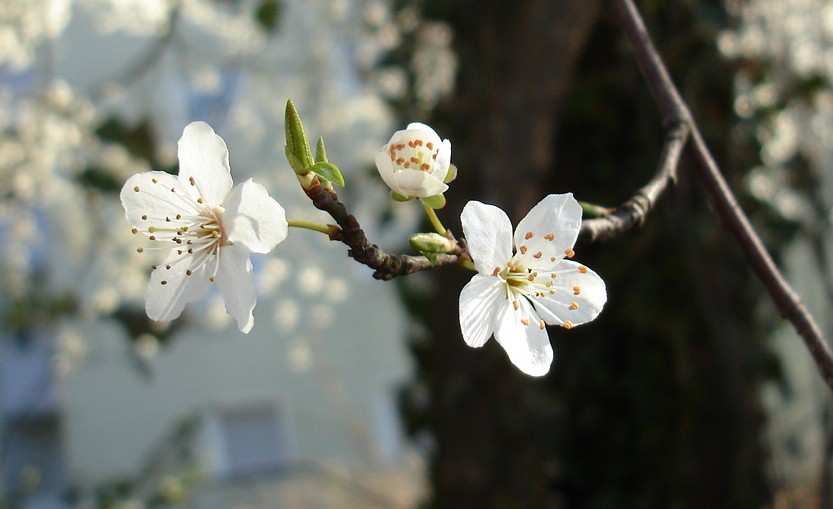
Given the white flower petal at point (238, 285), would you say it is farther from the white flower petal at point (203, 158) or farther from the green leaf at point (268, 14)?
the green leaf at point (268, 14)

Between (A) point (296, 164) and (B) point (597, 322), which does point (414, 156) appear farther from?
(B) point (597, 322)

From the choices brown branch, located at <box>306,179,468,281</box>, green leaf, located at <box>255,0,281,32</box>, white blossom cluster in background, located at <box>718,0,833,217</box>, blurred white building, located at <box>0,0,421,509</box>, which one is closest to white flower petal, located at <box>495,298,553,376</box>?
brown branch, located at <box>306,179,468,281</box>

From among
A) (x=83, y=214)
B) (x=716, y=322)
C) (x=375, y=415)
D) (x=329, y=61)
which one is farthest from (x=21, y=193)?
(x=716, y=322)

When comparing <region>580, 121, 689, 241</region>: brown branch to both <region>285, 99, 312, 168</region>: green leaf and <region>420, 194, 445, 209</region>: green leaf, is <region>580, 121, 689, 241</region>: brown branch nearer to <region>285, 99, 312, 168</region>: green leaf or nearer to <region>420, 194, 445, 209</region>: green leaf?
<region>420, 194, 445, 209</region>: green leaf

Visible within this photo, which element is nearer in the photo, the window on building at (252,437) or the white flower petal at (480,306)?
the white flower petal at (480,306)

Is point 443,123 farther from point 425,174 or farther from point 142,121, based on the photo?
point 425,174

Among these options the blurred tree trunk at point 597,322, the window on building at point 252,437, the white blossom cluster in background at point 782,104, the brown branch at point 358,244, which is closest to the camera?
the brown branch at point 358,244

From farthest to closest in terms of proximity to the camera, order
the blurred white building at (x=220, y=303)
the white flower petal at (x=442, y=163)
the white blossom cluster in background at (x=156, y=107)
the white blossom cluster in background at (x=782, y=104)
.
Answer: the blurred white building at (x=220, y=303)
the white blossom cluster in background at (x=156, y=107)
the white blossom cluster in background at (x=782, y=104)
the white flower petal at (x=442, y=163)

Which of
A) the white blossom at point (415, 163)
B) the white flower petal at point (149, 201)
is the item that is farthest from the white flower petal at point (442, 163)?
the white flower petal at point (149, 201)
